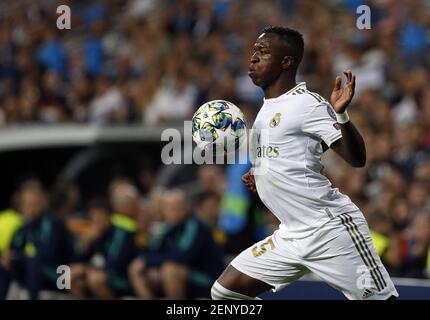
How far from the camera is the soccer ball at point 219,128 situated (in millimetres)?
6621

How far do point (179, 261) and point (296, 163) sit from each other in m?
3.97

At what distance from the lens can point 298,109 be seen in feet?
20.7

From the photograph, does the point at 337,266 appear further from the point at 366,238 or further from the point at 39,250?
the point at 39,250

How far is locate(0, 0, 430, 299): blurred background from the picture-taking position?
34.1 feet

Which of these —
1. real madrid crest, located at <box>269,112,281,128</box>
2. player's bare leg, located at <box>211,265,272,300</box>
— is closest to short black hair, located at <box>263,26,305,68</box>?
real madrid crest, located at <box>269,112,281,128</box>

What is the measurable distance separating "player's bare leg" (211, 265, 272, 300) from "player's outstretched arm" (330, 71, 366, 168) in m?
1.10

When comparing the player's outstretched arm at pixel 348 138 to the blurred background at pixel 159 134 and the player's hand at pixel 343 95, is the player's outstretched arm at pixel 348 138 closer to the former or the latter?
the player's hand at pixel 343 95

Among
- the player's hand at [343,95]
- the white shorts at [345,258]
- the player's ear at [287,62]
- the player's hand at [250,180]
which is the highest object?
the player's ear at [287,62]

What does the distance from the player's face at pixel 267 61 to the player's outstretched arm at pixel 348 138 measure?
20.7 inches

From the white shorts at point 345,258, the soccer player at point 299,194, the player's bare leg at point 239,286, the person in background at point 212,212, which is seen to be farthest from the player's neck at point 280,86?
the person in background at point 212,212

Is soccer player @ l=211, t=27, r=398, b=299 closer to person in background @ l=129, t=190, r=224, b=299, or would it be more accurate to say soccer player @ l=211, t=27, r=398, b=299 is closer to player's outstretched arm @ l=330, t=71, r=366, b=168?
player's outstretched arm @ l=330, t=71, r=366, b=168

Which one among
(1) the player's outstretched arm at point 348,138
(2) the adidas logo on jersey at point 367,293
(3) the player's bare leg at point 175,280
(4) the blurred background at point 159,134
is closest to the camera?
(1) the player's outstretched arm at point 348,138

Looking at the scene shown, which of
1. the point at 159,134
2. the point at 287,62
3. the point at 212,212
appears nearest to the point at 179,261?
the point at 212,212

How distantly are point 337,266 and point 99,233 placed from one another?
495 centimetres
